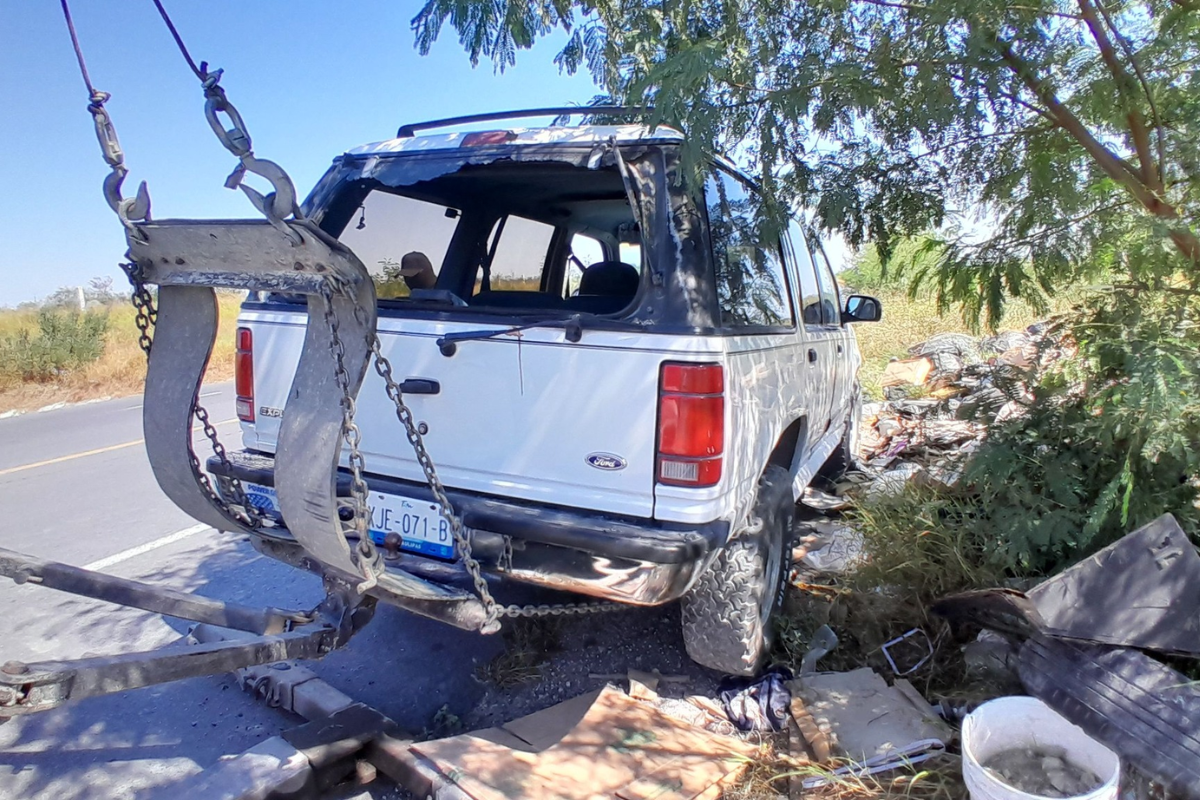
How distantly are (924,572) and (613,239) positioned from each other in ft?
7.64

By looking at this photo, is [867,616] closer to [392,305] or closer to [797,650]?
[797,650]

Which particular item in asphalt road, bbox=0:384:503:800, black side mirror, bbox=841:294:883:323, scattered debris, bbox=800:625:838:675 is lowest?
asphalt road, bbox=0:384:503:800

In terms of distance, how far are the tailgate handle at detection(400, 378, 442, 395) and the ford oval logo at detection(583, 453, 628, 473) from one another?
2.03 ft

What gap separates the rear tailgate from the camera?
7.28 ft

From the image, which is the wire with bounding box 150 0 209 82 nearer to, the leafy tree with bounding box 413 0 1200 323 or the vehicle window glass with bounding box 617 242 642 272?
the leafy tree with bounding box 413 0 1200 323

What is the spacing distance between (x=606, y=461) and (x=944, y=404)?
1944 mm

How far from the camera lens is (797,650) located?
9.94 feet

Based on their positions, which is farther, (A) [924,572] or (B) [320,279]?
(A) [924,572]

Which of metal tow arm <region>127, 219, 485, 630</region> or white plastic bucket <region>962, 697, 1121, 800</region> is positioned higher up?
metal tow arm <region>127, 219, 485, 630</region>

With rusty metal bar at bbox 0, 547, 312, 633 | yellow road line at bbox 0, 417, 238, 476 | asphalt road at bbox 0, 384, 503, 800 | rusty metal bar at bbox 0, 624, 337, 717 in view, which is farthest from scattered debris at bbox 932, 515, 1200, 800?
yellow road line at bbox 0, 417, 238, 476

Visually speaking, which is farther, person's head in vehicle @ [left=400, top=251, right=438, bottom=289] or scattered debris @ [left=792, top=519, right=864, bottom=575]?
scattered debris @ [left=792, top=519, right=864, bottom=575]

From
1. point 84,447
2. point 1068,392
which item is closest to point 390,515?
point 1068,392

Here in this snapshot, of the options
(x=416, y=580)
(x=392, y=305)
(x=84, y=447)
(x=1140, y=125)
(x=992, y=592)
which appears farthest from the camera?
(x=84, y=447)

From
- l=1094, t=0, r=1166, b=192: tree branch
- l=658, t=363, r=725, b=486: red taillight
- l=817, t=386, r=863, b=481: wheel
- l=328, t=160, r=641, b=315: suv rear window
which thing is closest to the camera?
l=658, t=363, r=725, b=486: red taillight
